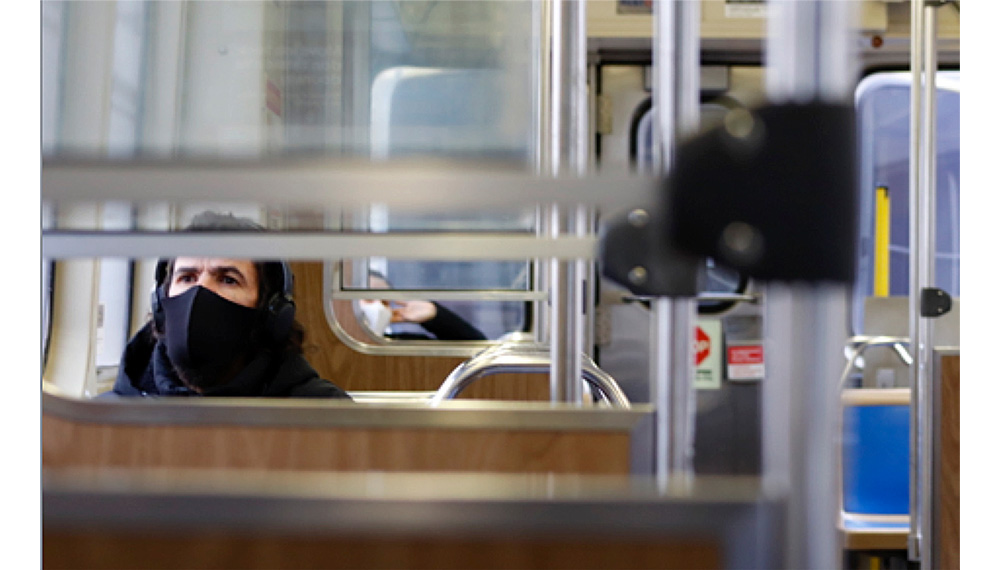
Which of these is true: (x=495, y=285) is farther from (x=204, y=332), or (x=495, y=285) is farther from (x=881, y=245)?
(x=881, y=245)

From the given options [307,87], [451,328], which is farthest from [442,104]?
[451,328]

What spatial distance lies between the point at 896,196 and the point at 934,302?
0.88 metres

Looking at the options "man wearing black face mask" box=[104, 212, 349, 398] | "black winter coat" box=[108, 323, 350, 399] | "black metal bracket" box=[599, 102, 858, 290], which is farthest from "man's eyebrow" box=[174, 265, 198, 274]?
"black metal bracket" box=[599, 102, 858, 290]

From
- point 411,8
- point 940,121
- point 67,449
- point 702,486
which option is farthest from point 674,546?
point 940,121

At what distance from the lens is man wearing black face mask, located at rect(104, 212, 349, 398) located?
1.61 meters

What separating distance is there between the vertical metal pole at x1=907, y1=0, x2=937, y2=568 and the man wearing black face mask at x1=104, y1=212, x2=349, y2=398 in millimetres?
1306

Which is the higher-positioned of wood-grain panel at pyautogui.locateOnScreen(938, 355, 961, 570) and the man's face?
the man's face

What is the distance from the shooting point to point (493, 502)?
379 millimetres

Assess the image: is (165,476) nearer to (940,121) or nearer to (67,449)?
(67,449)

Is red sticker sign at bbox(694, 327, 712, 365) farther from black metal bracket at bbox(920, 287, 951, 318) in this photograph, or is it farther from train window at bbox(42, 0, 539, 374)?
black metal bracket at bbox(920, 287, 951, 318)

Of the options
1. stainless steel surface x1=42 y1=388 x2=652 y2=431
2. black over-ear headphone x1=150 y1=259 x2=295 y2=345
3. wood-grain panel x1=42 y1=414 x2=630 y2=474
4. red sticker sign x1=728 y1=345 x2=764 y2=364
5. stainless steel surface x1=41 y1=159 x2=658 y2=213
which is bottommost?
red sticker sign x1=728 y1=345 x2=764 y2=364

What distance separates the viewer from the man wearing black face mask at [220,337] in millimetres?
1610

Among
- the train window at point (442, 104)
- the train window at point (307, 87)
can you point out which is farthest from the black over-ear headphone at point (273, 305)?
the train window at point (442, 104)

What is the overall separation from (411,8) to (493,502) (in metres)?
2.19
